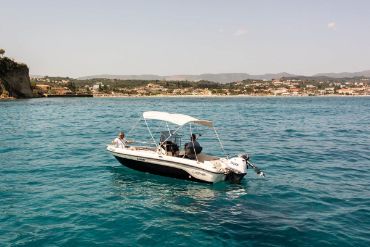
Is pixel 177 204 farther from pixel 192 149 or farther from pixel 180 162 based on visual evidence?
pixel 192 149

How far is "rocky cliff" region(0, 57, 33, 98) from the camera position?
426ft

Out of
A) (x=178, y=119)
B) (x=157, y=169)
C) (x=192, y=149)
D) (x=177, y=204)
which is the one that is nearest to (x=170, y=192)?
(x=177, y=204)

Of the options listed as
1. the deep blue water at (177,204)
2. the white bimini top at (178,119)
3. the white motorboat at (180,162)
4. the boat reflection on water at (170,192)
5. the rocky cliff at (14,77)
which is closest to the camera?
the deep blue water at (177,204)

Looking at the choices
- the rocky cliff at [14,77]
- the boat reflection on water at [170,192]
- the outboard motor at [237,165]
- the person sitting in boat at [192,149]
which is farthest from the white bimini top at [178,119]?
the rocky cliff at [14,77]

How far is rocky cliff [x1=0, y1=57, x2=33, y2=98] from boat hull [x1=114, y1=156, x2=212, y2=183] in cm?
12279

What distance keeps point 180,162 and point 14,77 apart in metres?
131

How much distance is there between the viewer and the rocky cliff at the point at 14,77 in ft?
426

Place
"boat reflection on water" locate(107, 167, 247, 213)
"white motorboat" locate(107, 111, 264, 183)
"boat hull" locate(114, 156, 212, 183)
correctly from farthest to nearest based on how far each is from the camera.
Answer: "boat hull" locate(114, 156, 212, 183) → "white motorboat" locate(107, 111, 264, 183) → "boat reflection on water" locate(107, 167, 247, 213)

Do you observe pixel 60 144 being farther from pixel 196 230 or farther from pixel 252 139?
pixel 196 230

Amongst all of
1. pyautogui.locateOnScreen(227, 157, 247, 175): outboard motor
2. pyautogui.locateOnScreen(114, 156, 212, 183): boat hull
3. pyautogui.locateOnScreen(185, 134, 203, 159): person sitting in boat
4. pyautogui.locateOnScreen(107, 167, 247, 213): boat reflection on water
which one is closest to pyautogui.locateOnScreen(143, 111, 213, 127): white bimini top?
pyautogui.locateOnScreen(185, 134, 203, 159): person sitting in boat

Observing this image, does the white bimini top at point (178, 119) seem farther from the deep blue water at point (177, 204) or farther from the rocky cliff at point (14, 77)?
the rocky cliff at point (14, 77)

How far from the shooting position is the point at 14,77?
133 meters

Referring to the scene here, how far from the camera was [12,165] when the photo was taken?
934 inches

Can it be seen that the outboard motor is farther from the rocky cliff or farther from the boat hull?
the rocky cliff
